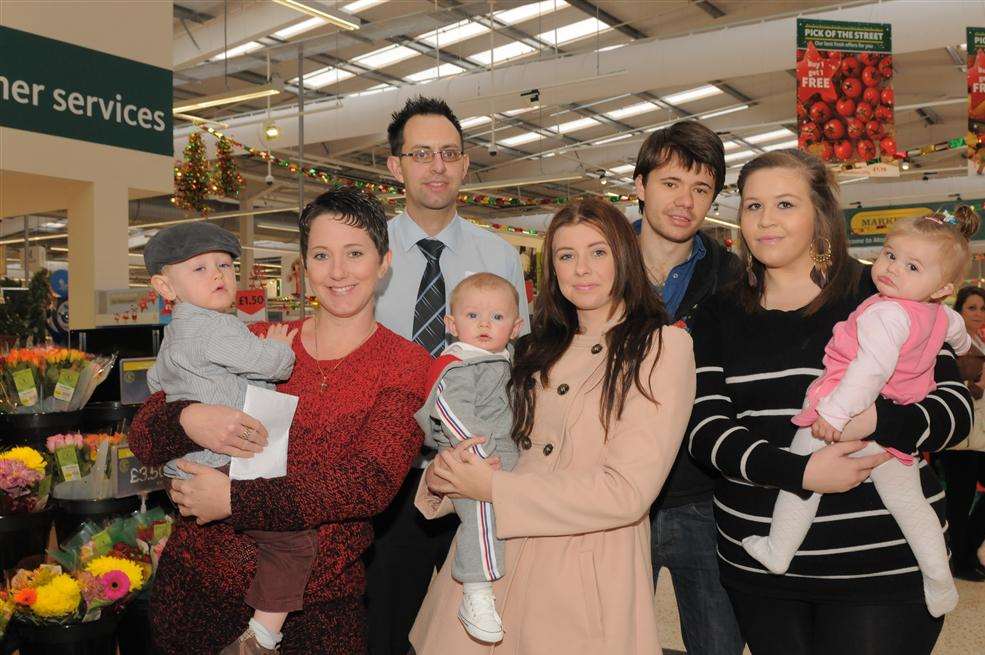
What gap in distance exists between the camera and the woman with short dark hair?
5.89 feet

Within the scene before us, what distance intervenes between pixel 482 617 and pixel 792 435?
792mm

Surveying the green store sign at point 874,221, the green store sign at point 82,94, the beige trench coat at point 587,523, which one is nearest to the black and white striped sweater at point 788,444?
the beige trench coat at point 587,523

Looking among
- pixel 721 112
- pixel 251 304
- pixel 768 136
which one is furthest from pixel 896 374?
pixel 768 136

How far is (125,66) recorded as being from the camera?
6.90m

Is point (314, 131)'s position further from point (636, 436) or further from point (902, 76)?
point (636, 436)

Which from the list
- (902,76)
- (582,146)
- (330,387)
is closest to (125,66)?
(330,387)

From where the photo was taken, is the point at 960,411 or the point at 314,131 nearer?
the point at 960,411

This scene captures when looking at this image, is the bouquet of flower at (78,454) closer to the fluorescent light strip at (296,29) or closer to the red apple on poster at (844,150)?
the red apple on poster at (844,150)

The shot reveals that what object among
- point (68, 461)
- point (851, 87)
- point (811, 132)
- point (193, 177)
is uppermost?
point (851, 87)

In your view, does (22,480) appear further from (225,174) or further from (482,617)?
(225,174)

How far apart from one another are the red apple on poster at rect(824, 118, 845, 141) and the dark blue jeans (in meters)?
4.26

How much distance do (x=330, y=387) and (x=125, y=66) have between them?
238 inches

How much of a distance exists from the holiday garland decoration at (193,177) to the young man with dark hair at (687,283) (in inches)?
280

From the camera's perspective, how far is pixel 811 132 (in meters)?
5.71
